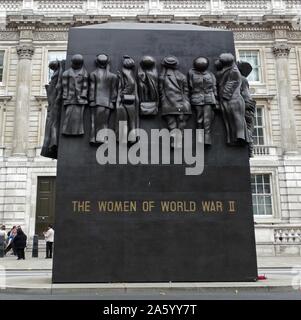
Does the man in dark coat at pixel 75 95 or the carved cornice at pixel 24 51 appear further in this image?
the carved cornice at pixel 24 51

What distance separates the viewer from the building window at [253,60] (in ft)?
106

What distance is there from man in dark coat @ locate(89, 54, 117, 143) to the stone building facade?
65.2ft

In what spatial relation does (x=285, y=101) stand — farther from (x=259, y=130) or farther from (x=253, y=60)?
(x=253, y=60)

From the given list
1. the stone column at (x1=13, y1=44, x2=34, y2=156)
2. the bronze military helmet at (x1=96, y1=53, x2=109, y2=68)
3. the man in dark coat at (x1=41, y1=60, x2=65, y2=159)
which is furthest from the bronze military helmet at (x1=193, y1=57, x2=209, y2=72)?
the stone column at (x1=13, y1=44, x2=34, y2=156)

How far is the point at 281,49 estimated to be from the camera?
3183 cm

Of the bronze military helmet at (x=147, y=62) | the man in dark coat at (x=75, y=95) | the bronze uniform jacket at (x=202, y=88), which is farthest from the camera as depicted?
the bronze military helmet at (x=147, y=62)

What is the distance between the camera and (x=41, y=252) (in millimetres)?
25078

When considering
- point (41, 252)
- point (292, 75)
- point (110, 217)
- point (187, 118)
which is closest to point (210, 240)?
point (110, 217)

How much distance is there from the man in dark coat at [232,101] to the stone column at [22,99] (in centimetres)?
2194

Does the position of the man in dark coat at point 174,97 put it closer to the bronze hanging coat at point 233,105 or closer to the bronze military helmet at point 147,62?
the bronze military helmet at point 147,62

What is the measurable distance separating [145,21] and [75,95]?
2311 cm

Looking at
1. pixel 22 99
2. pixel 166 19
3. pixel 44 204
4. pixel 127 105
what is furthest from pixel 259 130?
pixel 127 105

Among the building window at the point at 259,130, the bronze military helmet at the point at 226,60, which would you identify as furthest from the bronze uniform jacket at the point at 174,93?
the building window at the point at 259,130

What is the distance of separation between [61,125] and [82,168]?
117 cm
